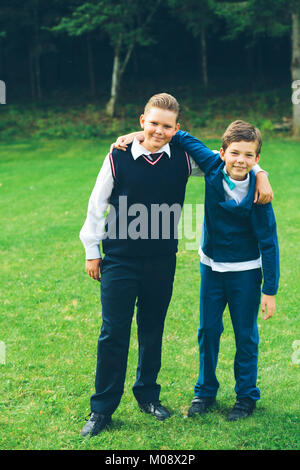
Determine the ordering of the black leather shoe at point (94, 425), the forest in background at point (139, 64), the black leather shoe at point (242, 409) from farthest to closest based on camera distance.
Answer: the forest in background at point (139, 64), the black leather shoe at point (242, 409), the black leather shoe at point (94, 425)

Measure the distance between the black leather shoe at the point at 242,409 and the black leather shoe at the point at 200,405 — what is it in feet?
0.58

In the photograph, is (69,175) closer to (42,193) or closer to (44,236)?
(42,193)

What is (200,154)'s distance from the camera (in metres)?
3.42

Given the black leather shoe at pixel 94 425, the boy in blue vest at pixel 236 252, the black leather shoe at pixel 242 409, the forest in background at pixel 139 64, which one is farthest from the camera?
the forest in background at pixel 139 64

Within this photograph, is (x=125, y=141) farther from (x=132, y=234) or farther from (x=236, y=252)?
(x=236, y=252)

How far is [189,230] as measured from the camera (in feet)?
27.6

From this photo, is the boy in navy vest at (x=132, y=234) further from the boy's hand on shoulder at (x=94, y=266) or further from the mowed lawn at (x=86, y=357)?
the mowed lawn at (x=86, y=357)

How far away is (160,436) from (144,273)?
1039mm

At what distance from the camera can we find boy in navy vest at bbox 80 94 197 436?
3.25 m

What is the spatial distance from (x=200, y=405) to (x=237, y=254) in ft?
3.61

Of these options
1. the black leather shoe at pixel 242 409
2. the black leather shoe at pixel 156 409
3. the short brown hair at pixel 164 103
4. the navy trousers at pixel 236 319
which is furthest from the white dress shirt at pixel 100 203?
the black leather shoe at pixel 242 409

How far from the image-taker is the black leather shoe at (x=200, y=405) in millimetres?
3682

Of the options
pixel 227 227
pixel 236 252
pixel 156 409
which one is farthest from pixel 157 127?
pixel 156 409

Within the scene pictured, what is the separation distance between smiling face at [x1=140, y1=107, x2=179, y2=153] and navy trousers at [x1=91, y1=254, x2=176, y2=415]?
0.71 meters
